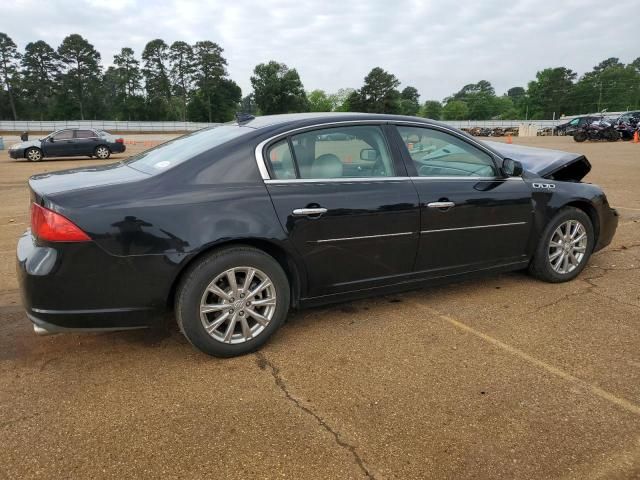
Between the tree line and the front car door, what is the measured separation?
61.4m

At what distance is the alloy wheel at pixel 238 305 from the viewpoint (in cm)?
301

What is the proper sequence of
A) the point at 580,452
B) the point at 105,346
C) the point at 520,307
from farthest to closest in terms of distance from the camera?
1. the point at 520,307
2. the point at 105,346
3. the point at 580,452

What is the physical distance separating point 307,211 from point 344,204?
288 millimetres

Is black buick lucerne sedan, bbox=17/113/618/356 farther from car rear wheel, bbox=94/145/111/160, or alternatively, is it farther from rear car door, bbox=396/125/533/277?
car rear wheel, bbox=94/145/111/160

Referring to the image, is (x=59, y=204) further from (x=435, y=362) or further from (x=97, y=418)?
(x=435, y=362)

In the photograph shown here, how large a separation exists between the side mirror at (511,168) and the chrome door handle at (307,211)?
68.6 inches

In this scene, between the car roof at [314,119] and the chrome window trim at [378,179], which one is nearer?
the chrome window trim at [378,179]

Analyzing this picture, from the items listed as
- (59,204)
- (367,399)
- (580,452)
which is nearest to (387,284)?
(367,399)

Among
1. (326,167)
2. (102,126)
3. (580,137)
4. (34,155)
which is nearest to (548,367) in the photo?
(326,167)

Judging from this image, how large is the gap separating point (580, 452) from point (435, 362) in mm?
973

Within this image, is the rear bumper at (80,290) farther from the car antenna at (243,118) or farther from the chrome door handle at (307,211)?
the car antenna at (243,118)

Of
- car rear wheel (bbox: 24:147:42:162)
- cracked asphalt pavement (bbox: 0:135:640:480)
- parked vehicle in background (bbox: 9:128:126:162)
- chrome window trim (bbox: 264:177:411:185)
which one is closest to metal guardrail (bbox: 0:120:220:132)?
parked vehicle in background (bbox: 9:128:126:162)

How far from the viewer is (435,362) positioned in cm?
310

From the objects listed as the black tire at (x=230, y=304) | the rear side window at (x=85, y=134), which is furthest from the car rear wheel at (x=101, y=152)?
the black tire at (x=230, y=304)
